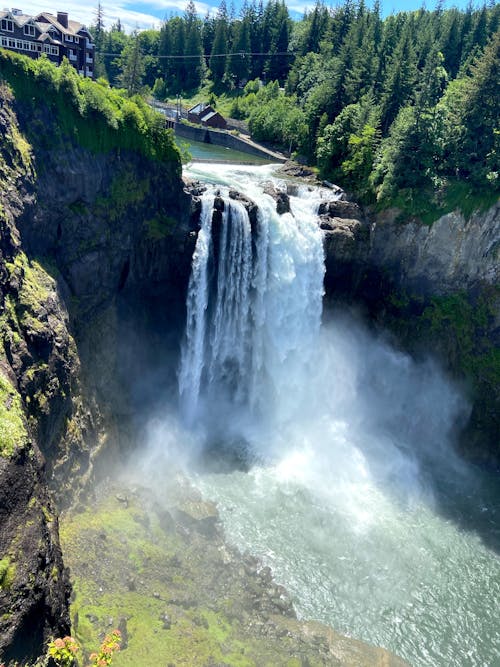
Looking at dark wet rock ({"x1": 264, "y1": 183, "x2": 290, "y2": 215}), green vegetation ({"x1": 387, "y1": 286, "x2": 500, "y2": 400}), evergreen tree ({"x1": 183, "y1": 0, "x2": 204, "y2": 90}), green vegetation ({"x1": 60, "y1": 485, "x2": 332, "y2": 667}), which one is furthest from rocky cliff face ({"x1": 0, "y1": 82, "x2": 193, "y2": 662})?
evergreen tree ({"x1": 183, "y1": 0, "x2": 204, "y2": 90})

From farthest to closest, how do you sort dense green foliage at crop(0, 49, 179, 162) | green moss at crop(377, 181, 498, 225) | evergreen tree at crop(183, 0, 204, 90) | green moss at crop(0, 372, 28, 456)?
evergreen tree at crop(183, 0, 204, 90) < green moss at crop(377, 181, 498, 225) < dense green foliage at crop(0, 49, 179, 162) < green moss at crop(0, 372, 28, 456)

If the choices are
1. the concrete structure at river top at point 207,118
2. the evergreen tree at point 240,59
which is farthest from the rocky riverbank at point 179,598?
the evergreen tree at point 240,59

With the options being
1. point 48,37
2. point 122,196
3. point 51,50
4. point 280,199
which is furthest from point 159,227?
point 51,50

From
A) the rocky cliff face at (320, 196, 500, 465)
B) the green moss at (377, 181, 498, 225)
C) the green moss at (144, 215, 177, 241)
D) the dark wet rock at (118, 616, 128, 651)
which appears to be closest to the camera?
the dark wet rock at (118, 616, 128, 651)

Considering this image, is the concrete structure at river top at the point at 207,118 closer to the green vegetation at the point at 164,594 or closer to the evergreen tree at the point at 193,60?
the evergreen tree at the point at 193,60

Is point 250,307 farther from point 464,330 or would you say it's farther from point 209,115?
point 209,115

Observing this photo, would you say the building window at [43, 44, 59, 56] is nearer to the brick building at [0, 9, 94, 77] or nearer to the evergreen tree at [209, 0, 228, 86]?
the brick building at [0, 9, 94, 77]
